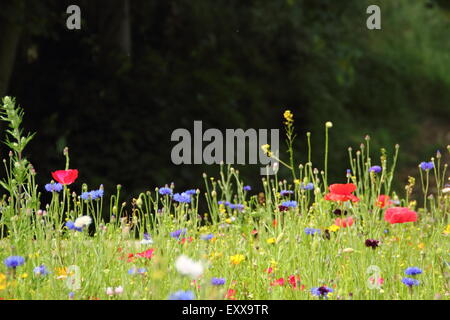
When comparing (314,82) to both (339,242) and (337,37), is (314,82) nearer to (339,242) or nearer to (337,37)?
(337,37)

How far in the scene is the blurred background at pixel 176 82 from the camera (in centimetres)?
782

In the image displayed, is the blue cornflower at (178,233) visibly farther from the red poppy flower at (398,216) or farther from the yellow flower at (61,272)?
the red poppy flower at (398,216)

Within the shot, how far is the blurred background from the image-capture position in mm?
7820

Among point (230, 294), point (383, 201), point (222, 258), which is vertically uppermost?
point (383, 201)

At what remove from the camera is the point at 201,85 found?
8.98 m

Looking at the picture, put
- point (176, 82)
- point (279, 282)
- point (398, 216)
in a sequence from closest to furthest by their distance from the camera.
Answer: point (279, 282)
point (398, 216)
point (176, 82)

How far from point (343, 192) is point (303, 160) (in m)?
6.32

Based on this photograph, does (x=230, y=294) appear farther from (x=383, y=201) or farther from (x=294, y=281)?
(x=383, y=201)

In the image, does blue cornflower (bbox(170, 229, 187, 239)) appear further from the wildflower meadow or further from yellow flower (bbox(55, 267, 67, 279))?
yellow flower (bbox(55, 267, 67, 279))

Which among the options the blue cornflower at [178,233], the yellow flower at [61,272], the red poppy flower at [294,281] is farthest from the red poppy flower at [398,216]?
the yellow flower at [61,272]

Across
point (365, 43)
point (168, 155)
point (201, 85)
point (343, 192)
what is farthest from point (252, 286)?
point (365, 43)

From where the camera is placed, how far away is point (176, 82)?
8781mm

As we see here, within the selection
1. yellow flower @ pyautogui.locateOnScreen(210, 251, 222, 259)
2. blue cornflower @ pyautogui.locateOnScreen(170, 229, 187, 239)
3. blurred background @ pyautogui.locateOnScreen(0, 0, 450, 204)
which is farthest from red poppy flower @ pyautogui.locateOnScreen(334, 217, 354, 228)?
blurred background @ pyautogui.locateOnScreen(0, 0, 450, 204)

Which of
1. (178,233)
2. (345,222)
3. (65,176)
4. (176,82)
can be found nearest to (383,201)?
(345,222)
